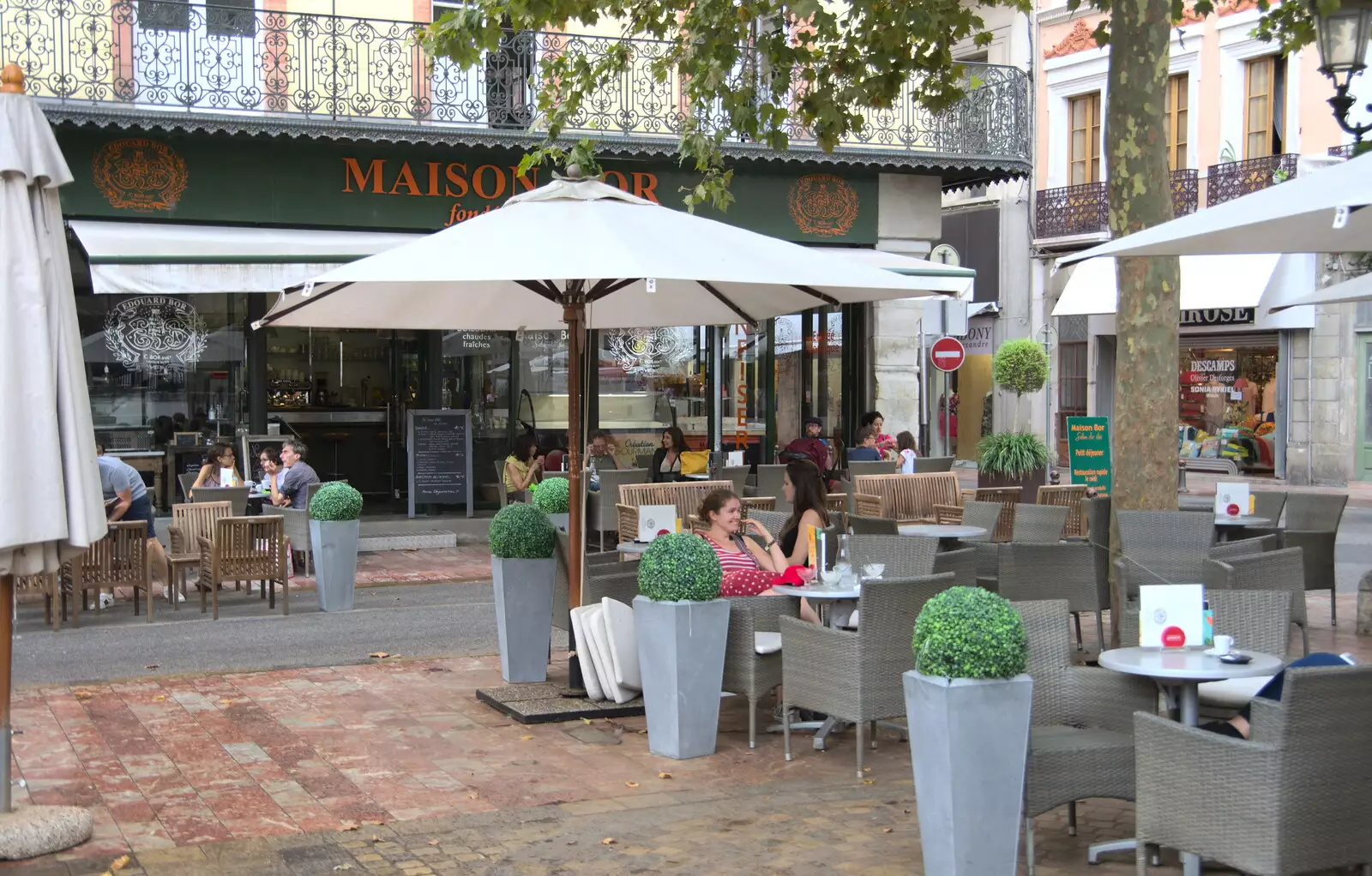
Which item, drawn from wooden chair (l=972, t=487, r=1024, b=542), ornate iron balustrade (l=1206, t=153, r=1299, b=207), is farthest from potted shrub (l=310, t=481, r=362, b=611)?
ornate iron balustrade (l=1206, t=153, r=1299, b=207)

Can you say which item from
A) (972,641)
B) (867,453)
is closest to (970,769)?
(972,641)

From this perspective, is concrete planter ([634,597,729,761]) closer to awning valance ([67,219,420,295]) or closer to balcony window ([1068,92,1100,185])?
awning valance ([67,219,420,295])

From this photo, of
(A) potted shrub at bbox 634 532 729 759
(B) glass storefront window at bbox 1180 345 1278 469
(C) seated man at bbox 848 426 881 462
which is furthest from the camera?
(B) glass storefront window at bbox 1180 345 1278 469

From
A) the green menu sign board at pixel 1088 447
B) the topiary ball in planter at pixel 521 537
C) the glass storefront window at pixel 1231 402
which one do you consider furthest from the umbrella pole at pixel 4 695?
the glass storefront window at pixel 1231 402

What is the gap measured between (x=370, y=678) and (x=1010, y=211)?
2796 cm

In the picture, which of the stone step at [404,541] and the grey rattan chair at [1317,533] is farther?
the stone step at [404,541]

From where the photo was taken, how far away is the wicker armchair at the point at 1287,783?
4219mm

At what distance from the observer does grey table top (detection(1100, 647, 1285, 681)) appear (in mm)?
5002

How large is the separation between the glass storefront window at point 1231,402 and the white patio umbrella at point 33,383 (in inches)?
1038

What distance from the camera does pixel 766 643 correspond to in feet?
23.1

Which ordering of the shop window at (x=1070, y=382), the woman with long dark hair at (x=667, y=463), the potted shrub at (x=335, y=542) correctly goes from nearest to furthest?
the potted shrub at (x=335, y=542), the woman with long dark hair at (x=667, y=463), the shop window at (x=1070, y=382)

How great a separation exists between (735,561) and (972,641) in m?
3.08

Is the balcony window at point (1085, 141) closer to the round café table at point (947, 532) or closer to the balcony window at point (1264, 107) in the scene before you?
the balcony window at point (1264, 107)

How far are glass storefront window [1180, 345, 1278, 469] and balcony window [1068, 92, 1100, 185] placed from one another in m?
4.44
